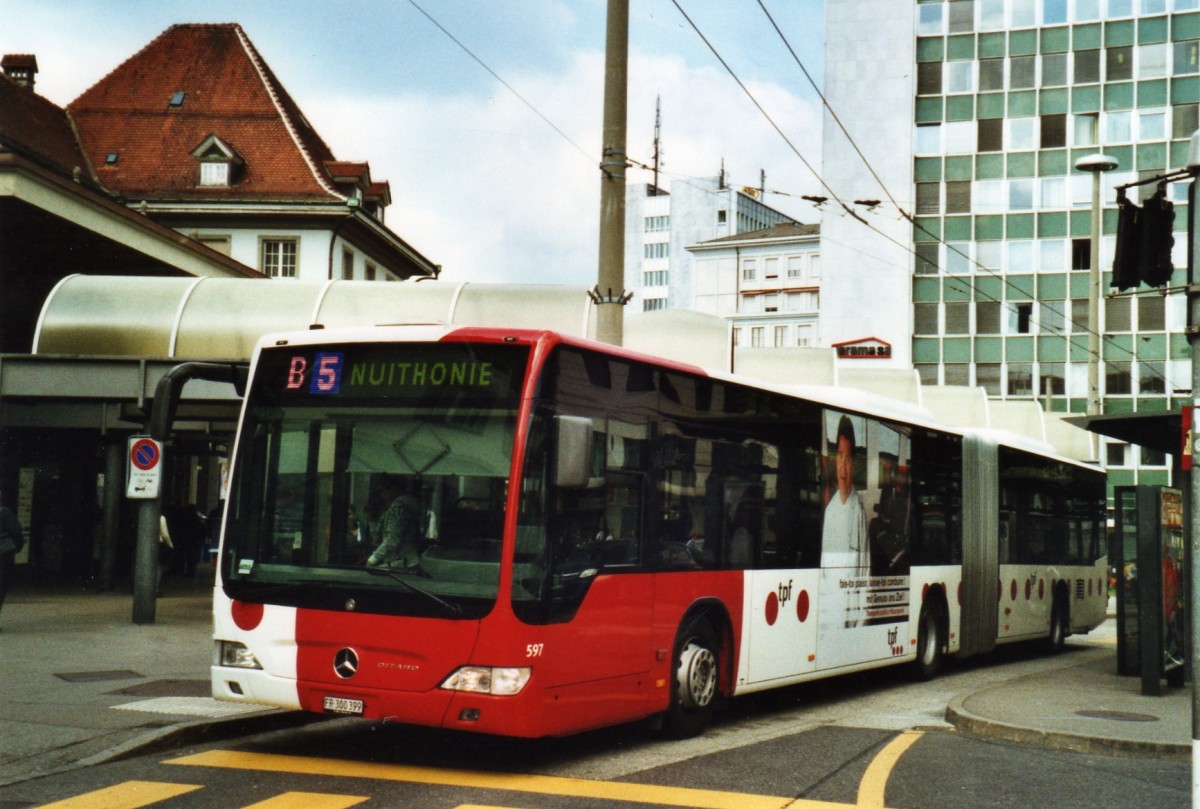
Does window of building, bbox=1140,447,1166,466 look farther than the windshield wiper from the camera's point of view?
Yes

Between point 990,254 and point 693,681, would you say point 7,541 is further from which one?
point 990,254

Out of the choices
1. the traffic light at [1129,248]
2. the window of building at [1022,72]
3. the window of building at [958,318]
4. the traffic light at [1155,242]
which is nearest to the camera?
the traffic light at [1155,242]

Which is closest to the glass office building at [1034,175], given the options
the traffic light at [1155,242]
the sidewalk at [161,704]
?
the sidewalk at [161,704]

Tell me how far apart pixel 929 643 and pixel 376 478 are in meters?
9.19

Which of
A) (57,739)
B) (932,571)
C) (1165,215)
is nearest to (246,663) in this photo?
(57,739)

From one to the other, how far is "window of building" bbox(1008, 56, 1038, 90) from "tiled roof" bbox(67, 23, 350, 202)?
2766cm

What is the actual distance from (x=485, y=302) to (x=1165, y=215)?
1365cm

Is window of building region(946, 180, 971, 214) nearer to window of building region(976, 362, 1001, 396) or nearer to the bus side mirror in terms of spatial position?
window of building region(976, 362, 1001, 396)

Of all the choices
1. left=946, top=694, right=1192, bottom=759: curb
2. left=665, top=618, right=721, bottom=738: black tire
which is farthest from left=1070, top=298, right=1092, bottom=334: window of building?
left=665, top=618, right=721, bottom=738: black tire

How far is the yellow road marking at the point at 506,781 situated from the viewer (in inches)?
333

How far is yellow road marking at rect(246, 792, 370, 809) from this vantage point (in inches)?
317

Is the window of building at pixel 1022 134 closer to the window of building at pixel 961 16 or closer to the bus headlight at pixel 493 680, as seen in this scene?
the window of building at pixel 961 16

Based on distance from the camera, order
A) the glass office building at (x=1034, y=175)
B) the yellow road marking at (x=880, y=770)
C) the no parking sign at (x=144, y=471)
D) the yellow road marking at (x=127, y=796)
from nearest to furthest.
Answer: the yellow road marking at (x=127, y=796) → the yellow road marking at (x=880, y=770) → the no parking sign at (x=144, y=471) → the glass office building at (x=1034, y=175)

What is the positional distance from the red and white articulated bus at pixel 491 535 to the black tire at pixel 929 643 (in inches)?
185
